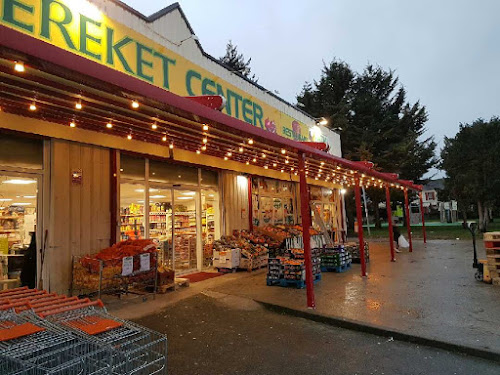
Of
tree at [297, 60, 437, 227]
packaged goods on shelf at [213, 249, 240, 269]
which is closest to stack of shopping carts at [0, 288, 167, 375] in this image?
packaged goods on shelf at [213, 249, 240, 269]

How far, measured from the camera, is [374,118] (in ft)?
99.7

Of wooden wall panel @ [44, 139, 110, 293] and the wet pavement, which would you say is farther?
wooden wall panel @ [44, 139, 110, 293]

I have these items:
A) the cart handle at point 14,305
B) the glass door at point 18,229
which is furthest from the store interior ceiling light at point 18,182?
the cart handle at point 14,305

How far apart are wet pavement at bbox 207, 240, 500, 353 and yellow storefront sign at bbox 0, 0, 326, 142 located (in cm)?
567

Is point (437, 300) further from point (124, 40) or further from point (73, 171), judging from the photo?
point (124, 40)

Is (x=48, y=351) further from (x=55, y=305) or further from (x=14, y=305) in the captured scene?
(x=14, y=305)

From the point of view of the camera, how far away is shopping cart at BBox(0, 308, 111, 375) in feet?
6.55

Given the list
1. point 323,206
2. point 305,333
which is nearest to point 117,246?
point 305,333

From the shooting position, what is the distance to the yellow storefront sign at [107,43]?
20.3ft

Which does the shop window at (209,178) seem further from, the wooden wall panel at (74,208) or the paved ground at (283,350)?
the paved ground at (283,350)

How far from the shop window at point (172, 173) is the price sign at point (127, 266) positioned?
2936 millimetres

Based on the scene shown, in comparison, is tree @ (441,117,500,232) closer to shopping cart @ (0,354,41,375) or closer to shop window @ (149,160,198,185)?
shop window @ (149,160,198,185)

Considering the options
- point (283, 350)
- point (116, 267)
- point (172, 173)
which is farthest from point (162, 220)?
point (283, 350)

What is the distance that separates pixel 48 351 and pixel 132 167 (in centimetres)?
698
